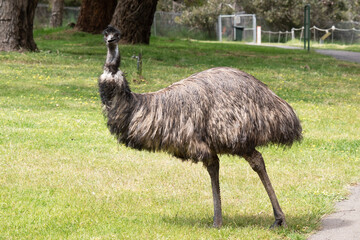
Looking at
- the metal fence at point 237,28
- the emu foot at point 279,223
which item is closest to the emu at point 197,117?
the emu foot at point 279,223

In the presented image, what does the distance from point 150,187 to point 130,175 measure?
0.60m

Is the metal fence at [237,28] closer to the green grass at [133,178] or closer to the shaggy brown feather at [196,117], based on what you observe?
the green grass at [133,178]

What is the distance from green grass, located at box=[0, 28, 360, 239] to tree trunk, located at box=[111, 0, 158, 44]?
11108mm

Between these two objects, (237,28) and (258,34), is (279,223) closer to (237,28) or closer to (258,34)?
(258,34)

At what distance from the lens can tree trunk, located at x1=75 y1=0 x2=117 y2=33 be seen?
3062cm

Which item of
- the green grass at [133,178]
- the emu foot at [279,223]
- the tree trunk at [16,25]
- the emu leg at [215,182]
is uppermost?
the tree trunk at [16,25]

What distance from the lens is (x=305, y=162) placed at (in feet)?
29.7

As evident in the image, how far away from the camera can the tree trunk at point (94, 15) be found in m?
30.6

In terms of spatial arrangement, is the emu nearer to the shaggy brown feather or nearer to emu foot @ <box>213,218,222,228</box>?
the shaggy brown feather

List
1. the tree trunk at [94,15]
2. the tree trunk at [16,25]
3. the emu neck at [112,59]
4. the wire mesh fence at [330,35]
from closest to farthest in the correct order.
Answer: the emu neck at [112,59] < the tree trunk at [16,25] < the tree trunk at [94,15] < the wire mesh fence at [330,35]

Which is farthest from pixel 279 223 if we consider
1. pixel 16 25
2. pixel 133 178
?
pixel 16 25

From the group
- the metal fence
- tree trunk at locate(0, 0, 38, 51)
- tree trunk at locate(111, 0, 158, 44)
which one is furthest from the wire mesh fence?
tree trunk at locate(0, 0, 38, 51)

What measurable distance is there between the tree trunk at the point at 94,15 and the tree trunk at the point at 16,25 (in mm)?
9375

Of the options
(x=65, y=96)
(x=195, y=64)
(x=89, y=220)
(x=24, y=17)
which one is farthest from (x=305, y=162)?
(x=24, y=17)
